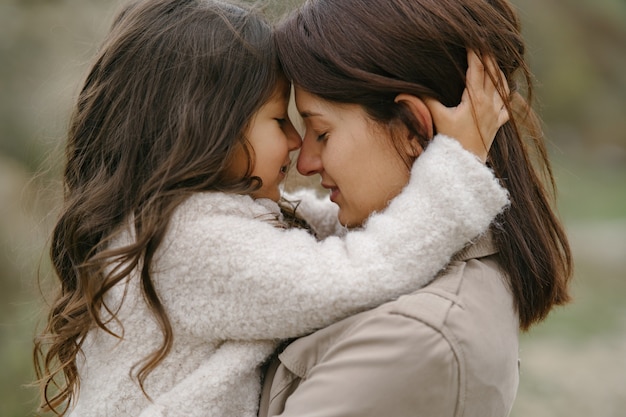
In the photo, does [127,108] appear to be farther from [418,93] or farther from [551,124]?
[551,124]

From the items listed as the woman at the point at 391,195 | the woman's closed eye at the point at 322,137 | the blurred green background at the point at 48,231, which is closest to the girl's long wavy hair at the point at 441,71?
the woman at the point at 391,195

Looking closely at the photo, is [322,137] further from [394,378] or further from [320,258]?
[394,378]

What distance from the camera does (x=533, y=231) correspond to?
5.94 feet

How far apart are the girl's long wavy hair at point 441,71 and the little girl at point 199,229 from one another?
0.12m

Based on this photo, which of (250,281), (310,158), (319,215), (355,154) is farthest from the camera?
(319,215)

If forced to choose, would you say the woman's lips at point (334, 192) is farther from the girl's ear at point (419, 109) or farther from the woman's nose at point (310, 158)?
the girl's ear at point (419, 109)

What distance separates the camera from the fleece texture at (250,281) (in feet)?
5.41

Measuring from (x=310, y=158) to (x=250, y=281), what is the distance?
1.44 ft

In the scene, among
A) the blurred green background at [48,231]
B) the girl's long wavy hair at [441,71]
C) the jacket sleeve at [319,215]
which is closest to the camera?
the girl's long wavy hair at [441,71]

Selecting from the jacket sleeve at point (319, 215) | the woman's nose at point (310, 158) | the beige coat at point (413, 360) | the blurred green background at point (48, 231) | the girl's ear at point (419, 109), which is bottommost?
the blurred green background at point (48, 231)

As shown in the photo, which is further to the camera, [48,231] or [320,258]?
[48,231]

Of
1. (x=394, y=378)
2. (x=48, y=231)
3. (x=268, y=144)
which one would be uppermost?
(x=268, y=144)

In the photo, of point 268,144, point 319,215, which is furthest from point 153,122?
point 319,215

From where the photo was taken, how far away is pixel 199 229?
1734 millimetres
